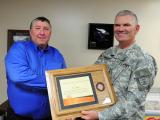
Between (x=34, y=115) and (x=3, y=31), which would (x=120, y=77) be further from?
(x=3, y=31)

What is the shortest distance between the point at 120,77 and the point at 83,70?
0.25 m

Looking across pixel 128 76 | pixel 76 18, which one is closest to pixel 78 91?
pixel 128 76

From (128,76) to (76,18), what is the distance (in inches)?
65.1

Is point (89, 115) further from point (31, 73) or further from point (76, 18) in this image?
point (76, 18)

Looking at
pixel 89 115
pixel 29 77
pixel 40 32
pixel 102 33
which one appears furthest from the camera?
pixel 102 33

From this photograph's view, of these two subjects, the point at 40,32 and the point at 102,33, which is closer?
the point at 40,32

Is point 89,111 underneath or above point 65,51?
underneath

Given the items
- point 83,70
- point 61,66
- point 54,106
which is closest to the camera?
point 54,106

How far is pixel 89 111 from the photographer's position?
159 centimetres

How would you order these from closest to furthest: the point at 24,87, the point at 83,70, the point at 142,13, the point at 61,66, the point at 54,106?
1. the point at 54,106
2. the point at 83,70
3. the point at 24,87
4. the point at 61,66
5. the point at 142,13

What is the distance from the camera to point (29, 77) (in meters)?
1.73

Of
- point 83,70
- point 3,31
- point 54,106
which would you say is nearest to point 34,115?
point 54,106

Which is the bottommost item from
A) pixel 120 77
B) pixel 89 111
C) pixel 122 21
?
pixel 89 111

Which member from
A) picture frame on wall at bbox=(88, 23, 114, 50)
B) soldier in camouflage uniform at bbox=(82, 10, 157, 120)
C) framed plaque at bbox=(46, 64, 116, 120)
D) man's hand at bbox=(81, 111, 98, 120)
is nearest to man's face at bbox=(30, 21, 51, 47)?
framed plaque at bbox=(46, 64, 116, 120)
